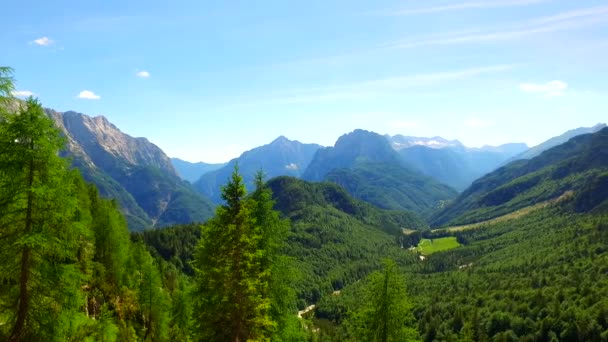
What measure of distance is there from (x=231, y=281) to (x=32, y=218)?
12.0 meters

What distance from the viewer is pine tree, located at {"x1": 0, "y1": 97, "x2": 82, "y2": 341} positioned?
20438 mm

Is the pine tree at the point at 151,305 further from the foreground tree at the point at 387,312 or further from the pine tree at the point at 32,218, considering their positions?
the pine tree at the point at 32,218

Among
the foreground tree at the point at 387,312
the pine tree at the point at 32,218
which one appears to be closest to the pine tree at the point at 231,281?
the pine tree at the point at 32,218

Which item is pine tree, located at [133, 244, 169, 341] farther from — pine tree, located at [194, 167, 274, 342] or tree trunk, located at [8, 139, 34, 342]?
tree trunk, located at [8, 139, 34, 342]

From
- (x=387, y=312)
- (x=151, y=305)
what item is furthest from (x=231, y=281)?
(x=151, y=305)

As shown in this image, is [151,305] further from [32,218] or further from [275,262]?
[32,218]

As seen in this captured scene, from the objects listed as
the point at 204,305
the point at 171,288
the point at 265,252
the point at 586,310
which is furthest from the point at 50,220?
the point at 586,310

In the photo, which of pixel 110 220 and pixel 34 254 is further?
pixel 110 220

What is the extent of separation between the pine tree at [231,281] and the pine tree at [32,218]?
899 cm

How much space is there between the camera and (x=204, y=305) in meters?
29.0

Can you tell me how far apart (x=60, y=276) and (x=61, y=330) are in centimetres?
360

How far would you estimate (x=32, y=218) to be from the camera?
21.0 metres

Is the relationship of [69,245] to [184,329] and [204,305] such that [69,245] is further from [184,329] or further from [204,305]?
[184,329]

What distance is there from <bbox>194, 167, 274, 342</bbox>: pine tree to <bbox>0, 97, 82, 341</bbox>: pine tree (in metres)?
8.99
